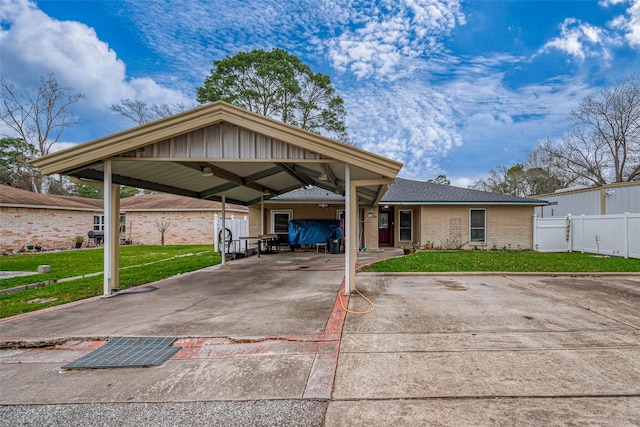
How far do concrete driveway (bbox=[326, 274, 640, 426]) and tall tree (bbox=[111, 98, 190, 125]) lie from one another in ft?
90.4

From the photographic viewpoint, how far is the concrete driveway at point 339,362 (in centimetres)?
264

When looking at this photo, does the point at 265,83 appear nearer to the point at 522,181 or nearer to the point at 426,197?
the point at 426,197

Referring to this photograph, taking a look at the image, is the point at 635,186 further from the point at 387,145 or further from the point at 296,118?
Result: the point at 296,118

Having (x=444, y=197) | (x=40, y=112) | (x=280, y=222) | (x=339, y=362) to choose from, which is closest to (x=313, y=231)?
(x=280, y=222)

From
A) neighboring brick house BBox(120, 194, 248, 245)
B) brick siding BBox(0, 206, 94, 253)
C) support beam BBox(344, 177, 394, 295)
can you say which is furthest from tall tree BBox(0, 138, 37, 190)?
support beam BBox(344, 177, 394, 295)

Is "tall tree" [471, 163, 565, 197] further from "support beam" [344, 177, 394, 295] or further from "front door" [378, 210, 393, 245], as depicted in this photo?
"support beam" [344, 177, 394, 295]

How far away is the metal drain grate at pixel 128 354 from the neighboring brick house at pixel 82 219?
65.8 feet

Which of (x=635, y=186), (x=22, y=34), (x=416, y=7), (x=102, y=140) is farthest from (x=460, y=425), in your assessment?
(x=22, y=34)

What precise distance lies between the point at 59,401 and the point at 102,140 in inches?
184

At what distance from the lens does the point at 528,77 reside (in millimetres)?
24297

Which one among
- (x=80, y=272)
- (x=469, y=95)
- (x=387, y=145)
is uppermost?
(x=469, y=95)

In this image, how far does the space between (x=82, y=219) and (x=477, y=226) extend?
25.2m

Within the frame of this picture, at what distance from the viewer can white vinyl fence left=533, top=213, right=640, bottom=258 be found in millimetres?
12672

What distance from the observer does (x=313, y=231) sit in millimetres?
16516
